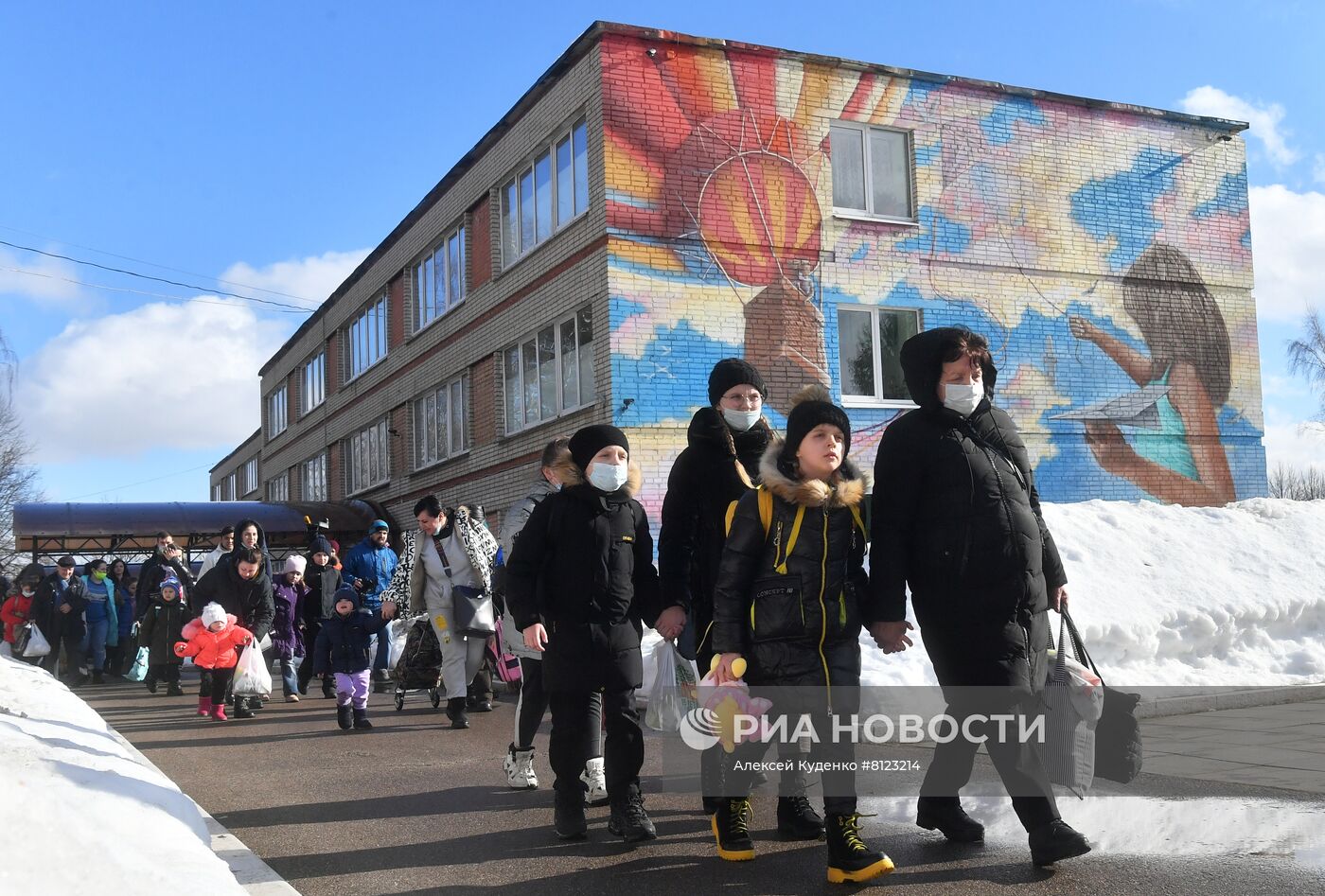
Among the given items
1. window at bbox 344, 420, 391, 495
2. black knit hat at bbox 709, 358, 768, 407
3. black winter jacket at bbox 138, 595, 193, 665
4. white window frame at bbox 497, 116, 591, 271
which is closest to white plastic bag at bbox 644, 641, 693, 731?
black knit hat at bbox 709, 358, 768, 407

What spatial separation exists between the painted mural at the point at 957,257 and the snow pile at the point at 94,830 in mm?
12231

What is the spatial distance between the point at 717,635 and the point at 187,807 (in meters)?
2.59

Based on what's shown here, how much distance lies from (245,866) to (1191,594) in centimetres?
1001

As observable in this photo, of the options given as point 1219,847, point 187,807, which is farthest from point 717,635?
point 187,807

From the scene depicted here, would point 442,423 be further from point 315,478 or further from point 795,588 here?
point 795,588

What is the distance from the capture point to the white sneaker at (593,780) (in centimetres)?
597

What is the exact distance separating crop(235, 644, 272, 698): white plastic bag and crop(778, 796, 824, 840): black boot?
26.8 ft

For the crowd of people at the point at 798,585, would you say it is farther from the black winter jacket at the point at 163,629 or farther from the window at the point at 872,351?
the window at the point at 872,351

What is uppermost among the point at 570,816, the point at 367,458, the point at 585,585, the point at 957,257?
the point at 957,257

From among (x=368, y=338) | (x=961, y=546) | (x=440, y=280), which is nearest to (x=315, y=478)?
(x=368, y=338)

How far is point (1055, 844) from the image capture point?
4695mm


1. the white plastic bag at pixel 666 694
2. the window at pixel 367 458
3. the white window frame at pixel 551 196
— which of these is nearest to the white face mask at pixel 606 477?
the white plastic bag at pixel 666 694

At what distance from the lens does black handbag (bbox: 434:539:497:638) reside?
1025cm

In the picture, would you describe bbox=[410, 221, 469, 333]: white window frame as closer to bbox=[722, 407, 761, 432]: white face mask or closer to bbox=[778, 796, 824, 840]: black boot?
bbox=[722, 407, 761, 432]: white face mask
